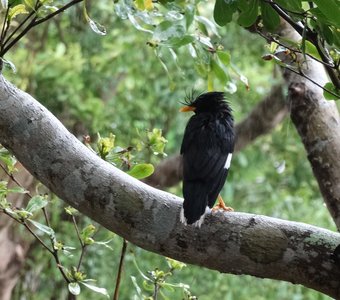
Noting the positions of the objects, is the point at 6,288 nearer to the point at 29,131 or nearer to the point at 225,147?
the point at 225,147

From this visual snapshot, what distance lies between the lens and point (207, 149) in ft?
6.98

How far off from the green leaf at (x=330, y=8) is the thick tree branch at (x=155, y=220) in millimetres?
467

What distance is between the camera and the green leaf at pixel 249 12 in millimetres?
1528

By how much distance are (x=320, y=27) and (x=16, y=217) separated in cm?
92

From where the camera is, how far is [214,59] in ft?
7.55

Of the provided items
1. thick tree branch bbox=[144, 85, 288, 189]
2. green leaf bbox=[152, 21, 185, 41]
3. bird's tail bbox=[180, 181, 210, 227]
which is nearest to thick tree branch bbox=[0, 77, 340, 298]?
bird's tail bbox=[180, 181, 210, 227]

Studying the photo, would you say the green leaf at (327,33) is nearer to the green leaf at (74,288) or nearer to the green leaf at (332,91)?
the green leaf at (332,91)

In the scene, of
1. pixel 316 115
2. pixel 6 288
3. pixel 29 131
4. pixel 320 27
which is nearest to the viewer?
pixel 320 27

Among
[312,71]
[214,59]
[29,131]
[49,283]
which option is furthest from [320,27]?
[49,283]

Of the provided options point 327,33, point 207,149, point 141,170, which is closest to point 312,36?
point 327,33

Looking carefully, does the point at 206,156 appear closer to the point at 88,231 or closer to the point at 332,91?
the point at 88,231

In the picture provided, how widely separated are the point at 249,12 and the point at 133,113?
4003 mm

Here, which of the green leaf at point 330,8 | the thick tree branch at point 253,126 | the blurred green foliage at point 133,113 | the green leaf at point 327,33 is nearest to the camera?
the green leaf at point 330,8

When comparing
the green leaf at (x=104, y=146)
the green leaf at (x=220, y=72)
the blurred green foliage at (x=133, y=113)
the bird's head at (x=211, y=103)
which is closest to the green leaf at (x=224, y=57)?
the green leaf at (x=220, y=72)
